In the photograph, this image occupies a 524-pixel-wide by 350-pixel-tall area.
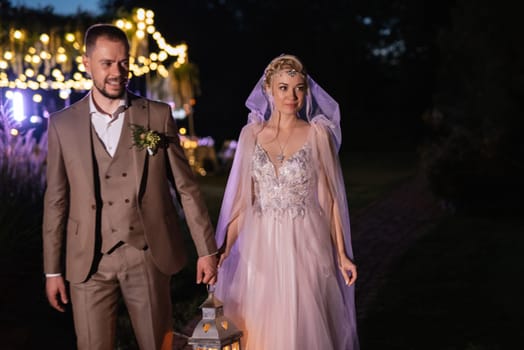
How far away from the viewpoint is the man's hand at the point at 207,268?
415cm

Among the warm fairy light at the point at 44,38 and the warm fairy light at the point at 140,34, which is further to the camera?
the warm fairy light at the point at 140,34

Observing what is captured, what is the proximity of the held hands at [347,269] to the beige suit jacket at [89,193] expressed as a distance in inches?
51.6

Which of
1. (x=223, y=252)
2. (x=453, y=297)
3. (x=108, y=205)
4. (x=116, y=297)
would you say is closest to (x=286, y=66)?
(x=223, y=252)

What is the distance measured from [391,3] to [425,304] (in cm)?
3154

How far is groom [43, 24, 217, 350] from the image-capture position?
3.90 metres

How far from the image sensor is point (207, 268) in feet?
13.6

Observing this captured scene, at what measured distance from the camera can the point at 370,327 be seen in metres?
7.26

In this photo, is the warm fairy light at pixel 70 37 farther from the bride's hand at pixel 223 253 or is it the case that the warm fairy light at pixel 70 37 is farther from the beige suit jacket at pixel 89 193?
the beige suit jacket at pixel 89 193

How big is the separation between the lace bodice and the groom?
3.76ft

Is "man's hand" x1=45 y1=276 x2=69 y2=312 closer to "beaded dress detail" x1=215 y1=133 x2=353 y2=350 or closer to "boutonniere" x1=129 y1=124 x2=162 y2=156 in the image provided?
"boutonniere" x1=129 y1=124 x2=162 y2=156

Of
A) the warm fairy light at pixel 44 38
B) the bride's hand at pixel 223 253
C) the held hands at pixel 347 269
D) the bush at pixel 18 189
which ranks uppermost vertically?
the warm fairy light at pixel 44 38

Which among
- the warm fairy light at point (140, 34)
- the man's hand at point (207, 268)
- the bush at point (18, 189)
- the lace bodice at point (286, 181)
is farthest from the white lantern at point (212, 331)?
the warm fairy light at point (140, 34)

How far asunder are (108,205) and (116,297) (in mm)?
480

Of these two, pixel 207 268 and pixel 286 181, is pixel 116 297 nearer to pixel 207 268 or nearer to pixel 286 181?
pixel 207 268
